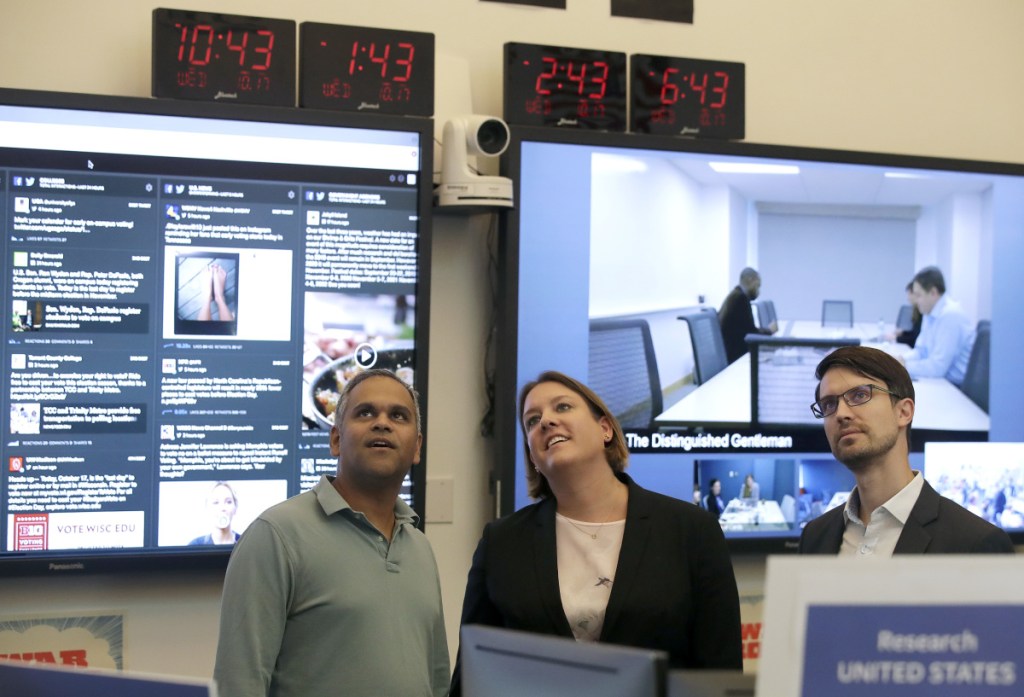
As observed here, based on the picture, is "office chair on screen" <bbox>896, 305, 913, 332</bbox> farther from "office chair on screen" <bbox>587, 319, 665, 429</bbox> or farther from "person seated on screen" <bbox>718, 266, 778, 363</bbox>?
"office chair on screen" <bbox>587, 319, 665, 429</bbox>

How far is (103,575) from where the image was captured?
3311 millimetres

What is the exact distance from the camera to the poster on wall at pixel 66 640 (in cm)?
322

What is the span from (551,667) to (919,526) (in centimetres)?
106

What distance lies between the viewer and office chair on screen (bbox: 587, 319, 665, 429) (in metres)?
3.71

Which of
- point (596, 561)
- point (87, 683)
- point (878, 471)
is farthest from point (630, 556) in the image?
point (87, 683)

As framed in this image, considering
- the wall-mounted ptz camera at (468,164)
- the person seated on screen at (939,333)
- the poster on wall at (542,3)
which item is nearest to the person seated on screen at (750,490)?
the person seated on screen at (939,333)

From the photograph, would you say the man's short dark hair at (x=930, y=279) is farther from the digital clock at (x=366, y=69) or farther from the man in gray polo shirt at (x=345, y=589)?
the man in gray polo shirt at (x=345, y=589)

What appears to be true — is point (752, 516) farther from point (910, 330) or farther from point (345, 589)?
point (345, 589)

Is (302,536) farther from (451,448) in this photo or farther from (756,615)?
(756,615)

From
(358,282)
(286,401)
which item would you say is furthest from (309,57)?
(286,401)

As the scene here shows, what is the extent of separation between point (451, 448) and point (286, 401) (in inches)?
22.7

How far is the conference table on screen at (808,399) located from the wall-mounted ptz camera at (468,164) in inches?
37.0

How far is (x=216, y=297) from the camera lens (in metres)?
3.35

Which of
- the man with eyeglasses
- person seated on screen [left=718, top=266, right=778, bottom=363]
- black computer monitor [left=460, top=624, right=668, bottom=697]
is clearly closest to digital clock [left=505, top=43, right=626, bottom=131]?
person seated on screen [left=718, top=266, right=778, bottom=363]
